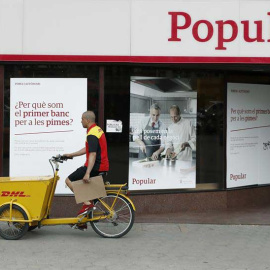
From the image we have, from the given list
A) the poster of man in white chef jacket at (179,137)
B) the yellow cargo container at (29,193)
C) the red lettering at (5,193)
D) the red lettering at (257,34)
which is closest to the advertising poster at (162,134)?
the poster of man in white chef jacket at (179,137)

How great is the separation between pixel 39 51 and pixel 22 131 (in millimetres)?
1379

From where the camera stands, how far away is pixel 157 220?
365 inches

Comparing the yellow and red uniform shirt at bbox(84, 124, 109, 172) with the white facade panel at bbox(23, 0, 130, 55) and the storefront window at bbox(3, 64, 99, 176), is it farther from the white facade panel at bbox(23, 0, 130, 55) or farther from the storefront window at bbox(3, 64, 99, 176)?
the white facade panel at bbox(23, 0, 130, 55)

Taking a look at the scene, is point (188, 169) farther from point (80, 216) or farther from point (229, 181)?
point (80, 216)

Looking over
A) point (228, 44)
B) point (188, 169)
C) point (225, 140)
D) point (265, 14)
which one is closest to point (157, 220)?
point (188, 169)

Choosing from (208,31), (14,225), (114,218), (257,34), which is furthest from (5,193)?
(257,34)

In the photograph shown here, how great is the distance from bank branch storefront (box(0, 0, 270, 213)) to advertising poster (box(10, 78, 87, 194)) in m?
0.02

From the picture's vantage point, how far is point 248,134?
10867mm

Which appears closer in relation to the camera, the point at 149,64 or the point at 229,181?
the point at 149,64

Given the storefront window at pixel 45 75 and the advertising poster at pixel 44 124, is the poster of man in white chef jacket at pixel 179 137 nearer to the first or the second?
the storefront window at pixel 45 75

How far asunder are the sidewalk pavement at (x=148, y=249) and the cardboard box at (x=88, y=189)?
59cm

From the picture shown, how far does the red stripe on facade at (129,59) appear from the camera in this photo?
9.39 metres

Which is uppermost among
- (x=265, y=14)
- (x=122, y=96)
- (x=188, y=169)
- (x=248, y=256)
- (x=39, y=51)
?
(x=265, y=14)

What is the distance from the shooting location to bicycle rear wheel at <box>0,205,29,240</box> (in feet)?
25.3
